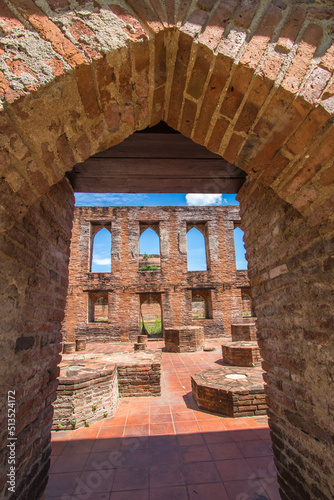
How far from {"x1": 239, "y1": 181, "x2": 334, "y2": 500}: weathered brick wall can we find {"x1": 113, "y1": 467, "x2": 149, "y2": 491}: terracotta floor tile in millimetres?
1321

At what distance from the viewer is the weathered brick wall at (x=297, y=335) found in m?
1.47

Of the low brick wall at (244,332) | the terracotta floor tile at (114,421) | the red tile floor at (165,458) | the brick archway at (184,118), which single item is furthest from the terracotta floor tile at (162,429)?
the low brick wall at (244,332)

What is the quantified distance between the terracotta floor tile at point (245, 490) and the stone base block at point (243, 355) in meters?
4.68

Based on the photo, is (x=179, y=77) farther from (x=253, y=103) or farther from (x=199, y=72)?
(x=253, y=103)

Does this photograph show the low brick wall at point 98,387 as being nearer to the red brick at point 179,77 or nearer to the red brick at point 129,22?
the red brick at point 179,77

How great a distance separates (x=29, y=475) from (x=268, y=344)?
6.44 ft

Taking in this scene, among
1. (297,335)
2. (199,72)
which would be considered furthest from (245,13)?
(297,335)

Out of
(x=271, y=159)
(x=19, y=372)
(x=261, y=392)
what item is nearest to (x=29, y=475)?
(x=19, y=372)

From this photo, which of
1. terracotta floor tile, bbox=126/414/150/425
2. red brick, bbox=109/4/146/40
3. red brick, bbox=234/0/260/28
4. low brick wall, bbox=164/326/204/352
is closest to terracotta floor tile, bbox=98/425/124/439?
terracotta floor tile, bbox=126/414/150/425

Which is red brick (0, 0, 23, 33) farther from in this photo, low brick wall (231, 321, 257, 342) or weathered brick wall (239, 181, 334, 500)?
low brick wall (231, 321, 257, 342)

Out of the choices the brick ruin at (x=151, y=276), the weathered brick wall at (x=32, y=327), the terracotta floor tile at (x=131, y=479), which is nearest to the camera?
the weathered brick wall at (x=32, y=327)

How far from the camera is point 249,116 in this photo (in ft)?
4.25

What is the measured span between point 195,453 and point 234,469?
487 millimetres

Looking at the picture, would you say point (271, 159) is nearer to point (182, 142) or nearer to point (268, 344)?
point (182, 142)
